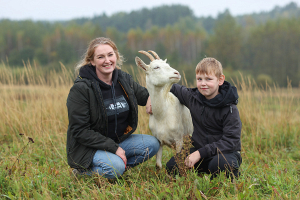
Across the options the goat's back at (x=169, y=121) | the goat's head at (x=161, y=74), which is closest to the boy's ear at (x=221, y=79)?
the goat's head at (x=161, y=74)

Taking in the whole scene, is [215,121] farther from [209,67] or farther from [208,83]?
[209,67]

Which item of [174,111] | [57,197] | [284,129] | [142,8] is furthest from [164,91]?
[142,8]

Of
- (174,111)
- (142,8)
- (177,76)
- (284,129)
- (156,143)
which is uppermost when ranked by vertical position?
Result: (142,8)

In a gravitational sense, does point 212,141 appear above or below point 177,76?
below

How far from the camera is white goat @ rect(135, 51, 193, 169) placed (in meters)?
2.50

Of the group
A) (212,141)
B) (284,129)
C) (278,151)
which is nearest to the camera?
(212,141)

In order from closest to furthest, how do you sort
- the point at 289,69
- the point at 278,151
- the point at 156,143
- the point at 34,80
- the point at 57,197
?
the point at 57,197, the point at 156,143, the point at 278,151, the point at 34,80, the point at 289,69

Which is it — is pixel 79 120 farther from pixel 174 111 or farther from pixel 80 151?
pixel 174 111

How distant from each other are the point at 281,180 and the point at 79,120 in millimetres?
2231

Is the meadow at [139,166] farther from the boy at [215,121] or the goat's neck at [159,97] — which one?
the goat's neck at [159,97]

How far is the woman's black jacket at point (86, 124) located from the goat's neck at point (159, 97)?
1.75ft

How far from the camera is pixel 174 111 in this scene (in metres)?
2.73

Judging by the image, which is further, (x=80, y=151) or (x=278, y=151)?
(x=278, y=151)

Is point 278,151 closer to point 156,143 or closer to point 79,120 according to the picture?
point 156,143
